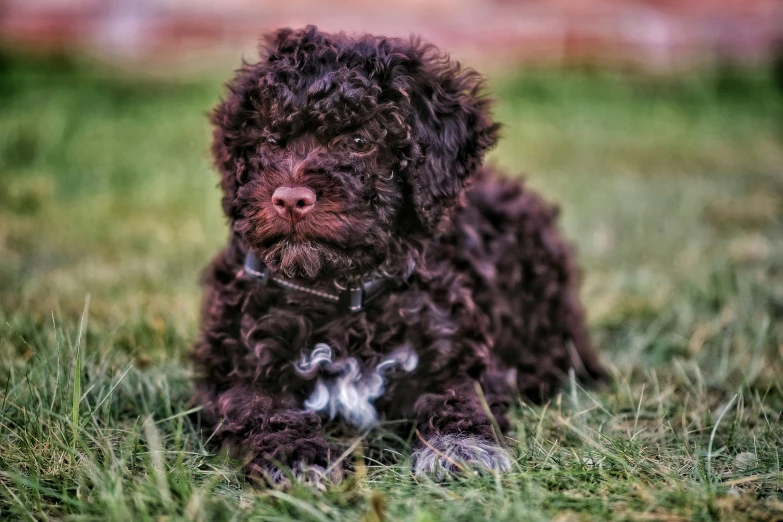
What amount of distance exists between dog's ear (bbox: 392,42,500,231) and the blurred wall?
824cm

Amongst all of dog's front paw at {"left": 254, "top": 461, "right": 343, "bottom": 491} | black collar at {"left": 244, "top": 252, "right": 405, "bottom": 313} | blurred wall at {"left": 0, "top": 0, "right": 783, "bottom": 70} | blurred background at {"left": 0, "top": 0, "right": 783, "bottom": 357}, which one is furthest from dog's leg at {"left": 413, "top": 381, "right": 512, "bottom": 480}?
blurred wall at {"left": 0, "top": 0, "right": 783, "bottom": 70}

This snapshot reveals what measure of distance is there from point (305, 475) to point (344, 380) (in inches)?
22.6

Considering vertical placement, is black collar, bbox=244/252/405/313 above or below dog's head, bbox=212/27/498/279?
below

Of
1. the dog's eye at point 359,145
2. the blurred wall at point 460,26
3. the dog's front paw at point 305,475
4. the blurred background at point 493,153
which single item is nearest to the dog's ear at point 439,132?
the dog's eye at point 359,145

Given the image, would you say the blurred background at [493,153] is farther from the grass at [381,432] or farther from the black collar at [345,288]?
the black collar at [345,288]

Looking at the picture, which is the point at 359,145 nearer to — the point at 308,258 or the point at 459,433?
the point at 308,258

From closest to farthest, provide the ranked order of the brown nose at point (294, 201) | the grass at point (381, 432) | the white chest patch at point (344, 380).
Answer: the grass at point (381, 432) < the brown nose at point (294, 201) < the white chest patch at point (344, 380)

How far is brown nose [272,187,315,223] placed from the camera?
2873 millimetres

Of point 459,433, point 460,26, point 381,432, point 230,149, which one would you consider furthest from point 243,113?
point 460,26

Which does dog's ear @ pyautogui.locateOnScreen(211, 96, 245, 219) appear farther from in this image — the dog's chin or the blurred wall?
the blurred wall

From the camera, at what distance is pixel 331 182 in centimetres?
296

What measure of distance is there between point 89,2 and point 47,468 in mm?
11294

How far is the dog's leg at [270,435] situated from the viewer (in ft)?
9.22

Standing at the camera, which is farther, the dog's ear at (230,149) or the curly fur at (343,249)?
the dog's ear at (230,149)
